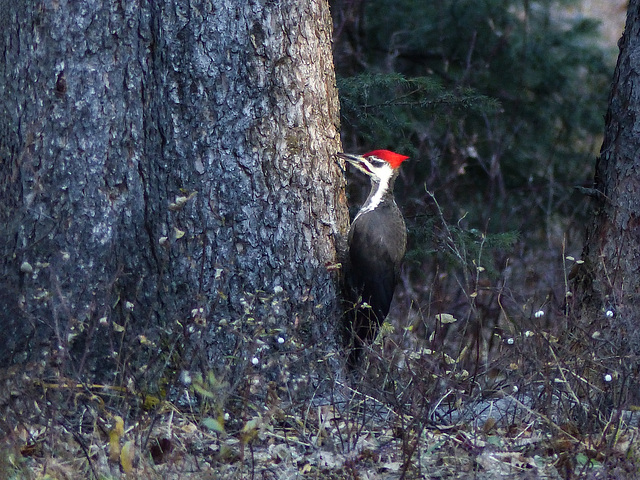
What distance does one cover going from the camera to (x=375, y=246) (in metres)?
5.22

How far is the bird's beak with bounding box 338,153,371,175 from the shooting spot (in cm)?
489

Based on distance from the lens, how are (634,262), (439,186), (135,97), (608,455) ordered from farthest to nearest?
(439,186), (634,262), (135,97), (608,455)

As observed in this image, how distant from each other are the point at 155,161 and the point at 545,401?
2.30 meters

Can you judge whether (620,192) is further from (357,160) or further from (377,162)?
(357,160)

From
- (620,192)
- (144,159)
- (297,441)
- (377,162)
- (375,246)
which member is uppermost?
(144,159)

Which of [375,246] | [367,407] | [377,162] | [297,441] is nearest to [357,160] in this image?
[377,162]

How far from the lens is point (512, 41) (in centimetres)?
870

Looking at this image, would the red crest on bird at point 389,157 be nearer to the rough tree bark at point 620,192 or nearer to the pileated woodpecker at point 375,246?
the pileated woodpecker at point 375,246

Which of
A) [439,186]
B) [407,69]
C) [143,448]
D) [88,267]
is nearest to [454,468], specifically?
[143,448]

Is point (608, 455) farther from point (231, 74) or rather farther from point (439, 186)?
point (439, 186)

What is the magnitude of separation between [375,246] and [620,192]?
1.67 metres

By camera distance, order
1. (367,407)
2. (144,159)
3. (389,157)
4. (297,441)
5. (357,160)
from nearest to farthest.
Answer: (297,441) → (367,407) → (144,159) → (357,160) → (389,157)

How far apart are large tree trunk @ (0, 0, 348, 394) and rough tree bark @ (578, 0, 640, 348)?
2265 millimetres

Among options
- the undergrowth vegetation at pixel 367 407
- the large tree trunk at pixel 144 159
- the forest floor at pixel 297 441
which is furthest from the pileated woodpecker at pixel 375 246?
the forest floor at pixel 297 441
